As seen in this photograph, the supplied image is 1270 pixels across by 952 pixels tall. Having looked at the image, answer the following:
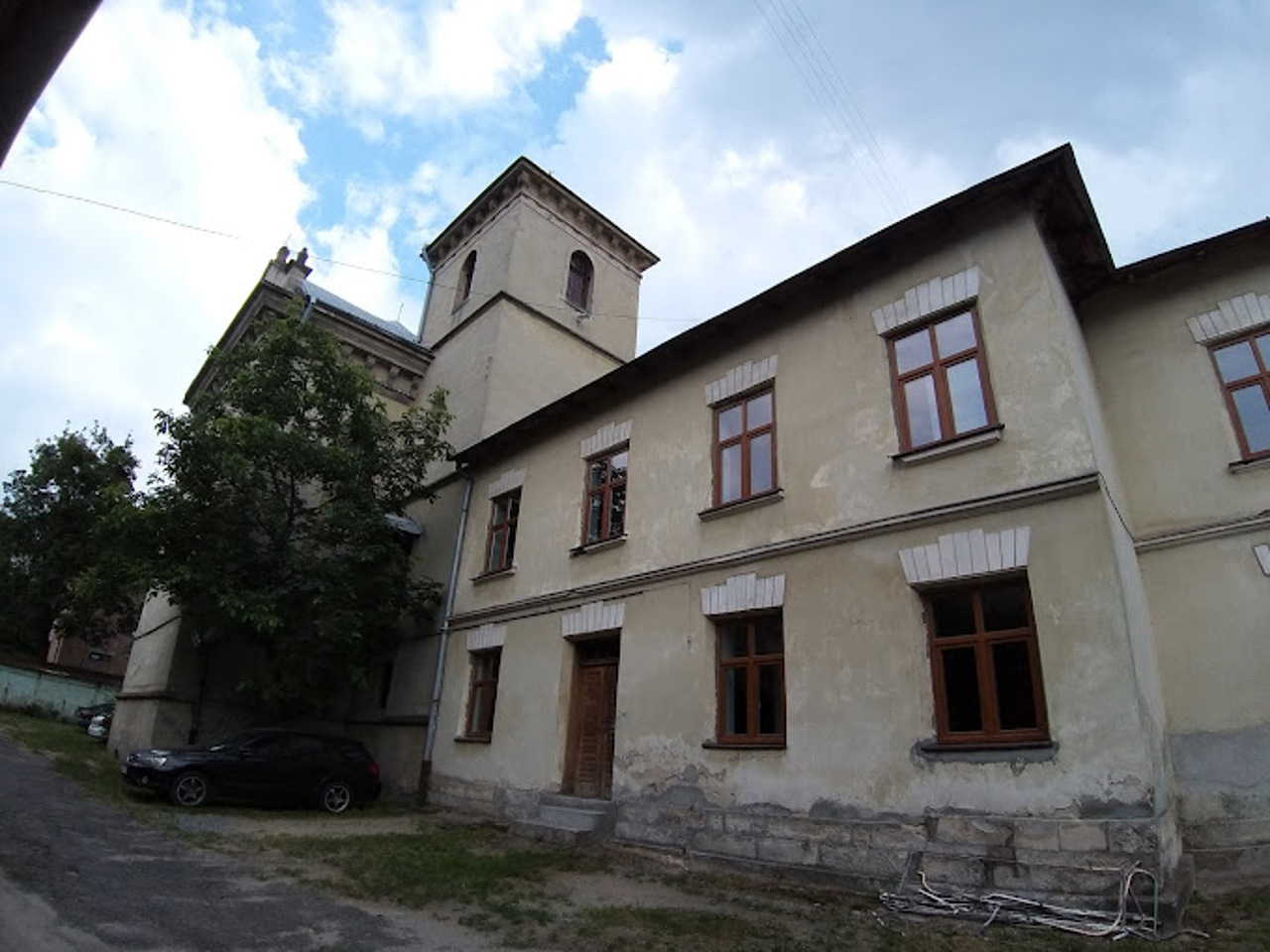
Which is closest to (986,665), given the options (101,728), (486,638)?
(486,638)

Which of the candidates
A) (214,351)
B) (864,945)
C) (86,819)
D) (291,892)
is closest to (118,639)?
(214,351)

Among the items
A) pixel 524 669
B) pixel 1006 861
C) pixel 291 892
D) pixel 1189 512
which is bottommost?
pixel 291 892

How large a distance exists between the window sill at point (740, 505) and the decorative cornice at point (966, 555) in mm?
1983

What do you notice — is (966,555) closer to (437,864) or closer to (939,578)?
(939,578)

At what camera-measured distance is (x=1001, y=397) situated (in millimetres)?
8422

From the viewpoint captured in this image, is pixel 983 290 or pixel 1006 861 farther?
pixel 983 290

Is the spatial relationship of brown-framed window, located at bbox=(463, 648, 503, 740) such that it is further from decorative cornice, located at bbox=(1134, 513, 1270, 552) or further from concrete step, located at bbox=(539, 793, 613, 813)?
decorative cornice, located at bbox=(1134, 513, 1270, 552)

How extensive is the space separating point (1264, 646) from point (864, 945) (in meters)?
5.61

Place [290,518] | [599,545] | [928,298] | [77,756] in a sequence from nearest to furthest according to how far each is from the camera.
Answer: [928,298]
[599,545]
[290,518]
[77,756]

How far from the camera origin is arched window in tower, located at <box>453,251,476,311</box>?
22312 millimetres

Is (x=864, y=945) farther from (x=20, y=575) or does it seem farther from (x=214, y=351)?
(x=20, y=575)

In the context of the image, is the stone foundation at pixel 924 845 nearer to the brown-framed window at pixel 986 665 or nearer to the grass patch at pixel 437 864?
the brown-framed window at pixel 986 665

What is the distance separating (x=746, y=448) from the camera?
1095 centimetres

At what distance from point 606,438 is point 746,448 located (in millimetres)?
3175
